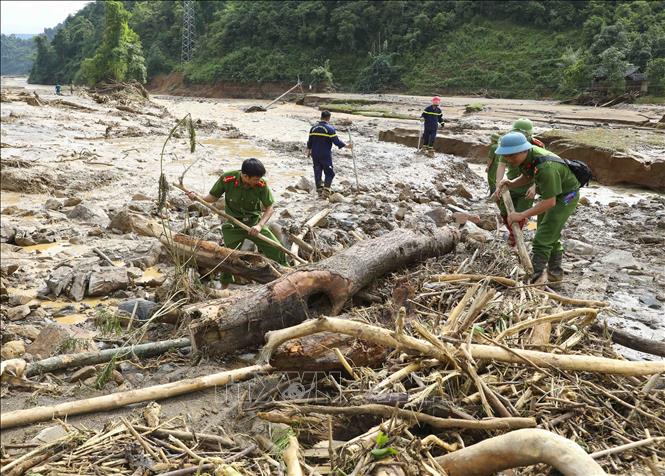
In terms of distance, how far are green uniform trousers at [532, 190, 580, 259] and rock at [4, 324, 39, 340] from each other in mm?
4189

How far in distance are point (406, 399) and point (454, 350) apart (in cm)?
45

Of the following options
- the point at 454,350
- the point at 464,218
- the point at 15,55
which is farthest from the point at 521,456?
the point at 15,55

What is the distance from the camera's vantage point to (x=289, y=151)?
1372 centimetres

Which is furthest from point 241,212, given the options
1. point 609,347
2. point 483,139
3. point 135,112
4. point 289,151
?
point 135,112

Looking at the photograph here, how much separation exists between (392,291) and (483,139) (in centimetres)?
1130

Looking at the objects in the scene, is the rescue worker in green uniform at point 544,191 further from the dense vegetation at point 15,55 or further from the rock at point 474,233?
the dense vegetation at point 15,55

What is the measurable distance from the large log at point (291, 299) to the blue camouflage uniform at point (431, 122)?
8.68 metres

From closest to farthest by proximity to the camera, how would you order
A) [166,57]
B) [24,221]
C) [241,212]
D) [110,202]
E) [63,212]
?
[241,212] → [24,221] → [63,212] → [110,202] → [166,57]

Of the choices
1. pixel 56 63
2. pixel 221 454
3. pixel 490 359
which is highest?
pixel 56 63

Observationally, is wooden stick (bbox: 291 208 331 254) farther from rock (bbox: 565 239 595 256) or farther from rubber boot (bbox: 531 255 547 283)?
rock (bbox: 565 239 595 256)

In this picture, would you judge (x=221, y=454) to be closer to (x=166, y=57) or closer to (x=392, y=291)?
(x=392, y=291)

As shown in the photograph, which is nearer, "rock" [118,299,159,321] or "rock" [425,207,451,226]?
"rock" [118,299,159,321]

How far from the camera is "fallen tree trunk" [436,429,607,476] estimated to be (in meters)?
1.85

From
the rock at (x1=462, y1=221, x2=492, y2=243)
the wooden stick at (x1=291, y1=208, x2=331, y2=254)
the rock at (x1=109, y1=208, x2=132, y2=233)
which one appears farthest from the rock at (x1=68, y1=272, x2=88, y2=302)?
the rock at (x1=462, y1=221, x2=492, y2=243)
